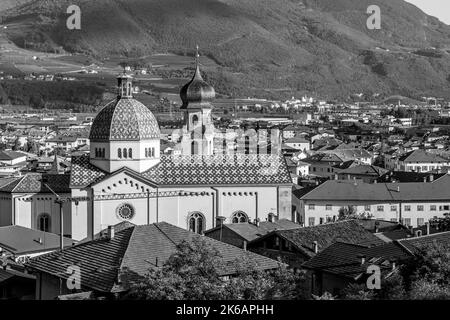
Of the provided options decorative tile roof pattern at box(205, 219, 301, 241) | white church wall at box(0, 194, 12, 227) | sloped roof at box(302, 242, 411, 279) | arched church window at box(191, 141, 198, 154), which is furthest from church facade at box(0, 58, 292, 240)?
sloped roof at box(302, 242, 411, 279)

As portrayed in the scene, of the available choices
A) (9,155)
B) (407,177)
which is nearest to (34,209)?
(407,177)

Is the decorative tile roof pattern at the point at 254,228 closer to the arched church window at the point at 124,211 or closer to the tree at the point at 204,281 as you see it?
the arched church window at the point at 124,211

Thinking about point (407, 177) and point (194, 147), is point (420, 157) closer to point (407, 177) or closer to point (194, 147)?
point (407, 177)

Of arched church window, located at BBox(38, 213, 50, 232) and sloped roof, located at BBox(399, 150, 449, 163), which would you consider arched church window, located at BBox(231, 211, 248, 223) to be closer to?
arched church window, located at BBox(38, 213, 50, 232)

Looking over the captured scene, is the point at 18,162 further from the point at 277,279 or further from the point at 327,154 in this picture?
the point at 277,279

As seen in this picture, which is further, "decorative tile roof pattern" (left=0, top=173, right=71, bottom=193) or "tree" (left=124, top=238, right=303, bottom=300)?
"decorative tile roof pattern" (left=0, top=173, right=71, bottom=193)

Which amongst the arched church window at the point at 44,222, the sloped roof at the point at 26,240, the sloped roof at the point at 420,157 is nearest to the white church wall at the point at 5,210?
the arched church window at the point at 44,222
